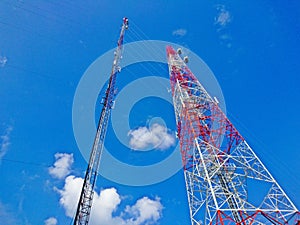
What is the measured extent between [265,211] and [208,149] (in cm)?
549

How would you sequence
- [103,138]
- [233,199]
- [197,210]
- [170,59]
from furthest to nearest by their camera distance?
[170,59], [103,138], [197,210], [233,199]

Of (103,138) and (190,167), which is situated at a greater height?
(103,138)

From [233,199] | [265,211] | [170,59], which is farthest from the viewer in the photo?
[170,59]

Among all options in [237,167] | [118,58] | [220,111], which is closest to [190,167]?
[237,167]

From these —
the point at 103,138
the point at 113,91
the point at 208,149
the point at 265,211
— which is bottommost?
the point at 265,211

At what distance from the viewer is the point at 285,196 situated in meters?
13.3

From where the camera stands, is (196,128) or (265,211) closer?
(265,211)

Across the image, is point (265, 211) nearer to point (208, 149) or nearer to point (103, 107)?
point (208, 149)

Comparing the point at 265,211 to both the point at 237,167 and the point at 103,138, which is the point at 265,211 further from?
the point at 103,138

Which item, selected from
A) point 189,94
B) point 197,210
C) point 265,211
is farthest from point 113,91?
point 265,211

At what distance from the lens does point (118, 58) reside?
23.1m

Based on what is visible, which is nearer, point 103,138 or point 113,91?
point 103,138

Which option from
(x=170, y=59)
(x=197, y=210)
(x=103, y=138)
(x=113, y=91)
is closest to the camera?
(x=197, y=210)

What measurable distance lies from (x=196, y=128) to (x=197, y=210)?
6.46 metres
